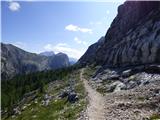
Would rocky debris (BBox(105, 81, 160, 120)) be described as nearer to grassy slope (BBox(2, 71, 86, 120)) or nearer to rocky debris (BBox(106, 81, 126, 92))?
grassy slope (BBox(2, 71, 86, 120))

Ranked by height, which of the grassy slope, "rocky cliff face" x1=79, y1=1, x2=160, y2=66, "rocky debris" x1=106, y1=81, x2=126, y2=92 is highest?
"rocky cliff face" x1=79, y1=1, x2=160, y2=66

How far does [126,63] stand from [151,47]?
1711 centimetres

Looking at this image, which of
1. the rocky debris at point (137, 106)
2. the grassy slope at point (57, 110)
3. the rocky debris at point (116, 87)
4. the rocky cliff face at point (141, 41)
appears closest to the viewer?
the rocky debris at point (137, 106)

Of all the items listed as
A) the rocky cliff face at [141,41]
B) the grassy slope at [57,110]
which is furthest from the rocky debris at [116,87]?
the rocky cliff face at [141,41]

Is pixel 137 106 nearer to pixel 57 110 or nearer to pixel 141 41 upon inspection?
pixel 57 110

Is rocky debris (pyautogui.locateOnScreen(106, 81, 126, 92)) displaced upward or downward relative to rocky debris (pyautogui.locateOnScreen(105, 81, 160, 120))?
Answer: upward

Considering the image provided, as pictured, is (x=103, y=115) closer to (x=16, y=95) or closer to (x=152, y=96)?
(x=152, y=96)

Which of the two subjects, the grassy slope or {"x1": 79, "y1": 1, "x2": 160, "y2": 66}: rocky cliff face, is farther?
{"x1": 79, "y1": 1, "x2": 160, "y2": 66}: rocky cliff face

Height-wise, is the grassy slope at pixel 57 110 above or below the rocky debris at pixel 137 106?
below

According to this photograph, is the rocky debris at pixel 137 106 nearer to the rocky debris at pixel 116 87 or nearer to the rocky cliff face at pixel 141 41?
the rocky debris at pixel 116 87

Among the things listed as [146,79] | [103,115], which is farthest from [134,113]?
[146,79]

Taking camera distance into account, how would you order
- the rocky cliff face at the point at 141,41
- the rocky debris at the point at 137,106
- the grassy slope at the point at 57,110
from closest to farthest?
the rocky debris at the point at 137,106 → the grassy slope at the point at 57,110 → the rocky cliff face at the point at 141,41

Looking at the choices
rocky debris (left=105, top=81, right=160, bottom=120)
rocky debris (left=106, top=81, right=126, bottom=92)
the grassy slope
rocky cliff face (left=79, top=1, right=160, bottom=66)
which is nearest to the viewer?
rocky debris (left=105, top=81, right=160, bottom=120)

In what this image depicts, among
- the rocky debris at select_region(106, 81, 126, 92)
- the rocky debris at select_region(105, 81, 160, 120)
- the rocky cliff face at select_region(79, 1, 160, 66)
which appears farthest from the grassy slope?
the rocky cliff face at select_region(79, 1, 160, 66)
